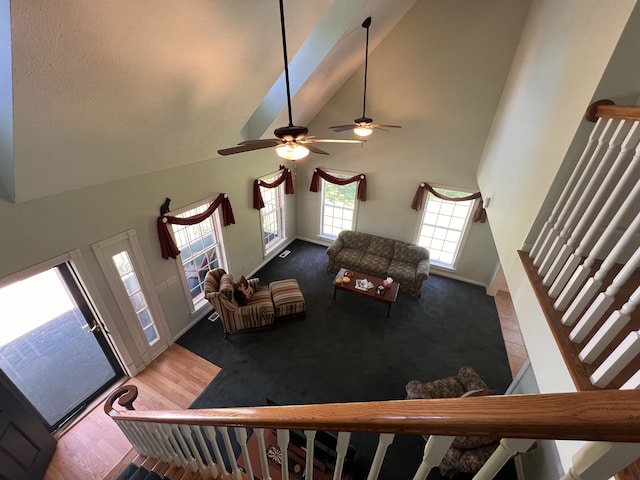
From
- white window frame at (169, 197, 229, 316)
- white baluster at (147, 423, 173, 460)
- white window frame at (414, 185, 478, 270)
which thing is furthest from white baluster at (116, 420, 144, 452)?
white window frame at (414, 185, 478, 270)

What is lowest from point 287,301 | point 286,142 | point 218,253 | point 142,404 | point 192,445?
point 142,404

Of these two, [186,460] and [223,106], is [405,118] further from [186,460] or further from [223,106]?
[186,460]

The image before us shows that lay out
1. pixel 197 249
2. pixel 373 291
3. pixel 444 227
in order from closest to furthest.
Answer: pixel 197 249, pixel 373 291, pixel 444 227

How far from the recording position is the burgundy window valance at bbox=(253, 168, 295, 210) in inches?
215

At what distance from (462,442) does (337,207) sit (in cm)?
532

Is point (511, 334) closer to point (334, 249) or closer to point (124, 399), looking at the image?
point (334, 249)

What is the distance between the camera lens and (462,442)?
266 centimetres

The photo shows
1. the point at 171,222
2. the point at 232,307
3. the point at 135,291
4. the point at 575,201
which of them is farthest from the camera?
the point at 232,307

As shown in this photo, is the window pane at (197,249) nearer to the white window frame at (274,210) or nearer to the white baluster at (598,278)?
the white window frame at (274,210)

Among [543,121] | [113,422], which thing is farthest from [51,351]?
[543,121]

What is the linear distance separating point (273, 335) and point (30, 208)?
3483 millimetres

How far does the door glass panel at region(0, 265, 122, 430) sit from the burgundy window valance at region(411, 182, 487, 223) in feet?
19.0

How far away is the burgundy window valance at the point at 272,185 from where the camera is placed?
5457mm

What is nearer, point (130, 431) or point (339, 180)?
point (130, 431)
